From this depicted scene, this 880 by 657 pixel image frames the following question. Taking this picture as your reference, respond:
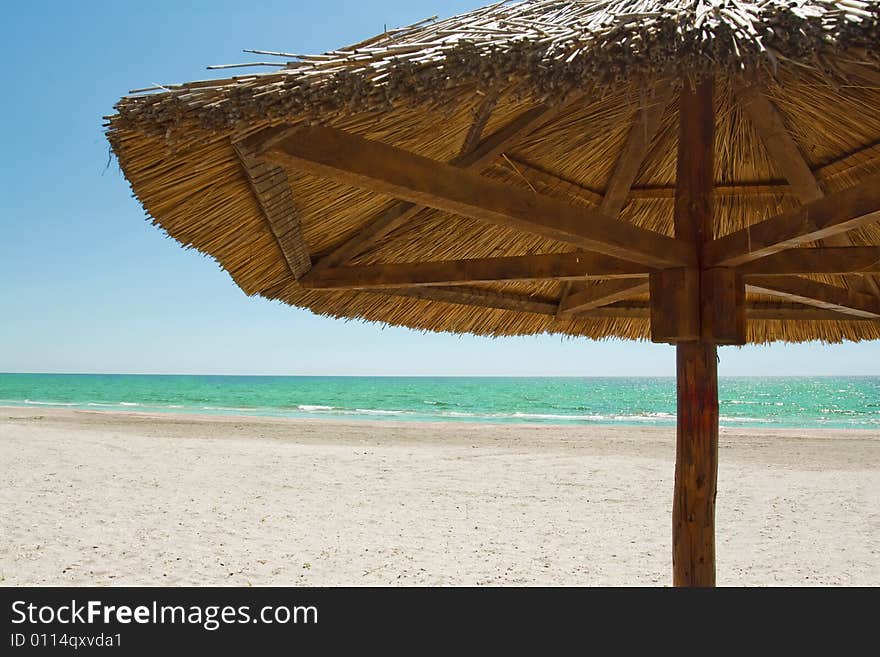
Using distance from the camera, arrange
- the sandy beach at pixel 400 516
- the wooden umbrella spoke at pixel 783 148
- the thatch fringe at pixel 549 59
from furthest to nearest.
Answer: the sandy beach at pixel 400 516
the wooden umbrella spoke at pixel 783 148
the thatch fringe at pixel 549 59

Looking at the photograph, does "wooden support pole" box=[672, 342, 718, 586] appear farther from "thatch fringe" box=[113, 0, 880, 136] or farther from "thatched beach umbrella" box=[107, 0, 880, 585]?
"thatch fringe" box=[113, 0, 880, 136]

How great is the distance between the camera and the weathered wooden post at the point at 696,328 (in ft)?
6.33

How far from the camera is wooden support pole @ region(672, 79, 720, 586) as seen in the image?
2.00 m

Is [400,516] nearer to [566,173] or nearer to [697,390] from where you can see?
[566,173]

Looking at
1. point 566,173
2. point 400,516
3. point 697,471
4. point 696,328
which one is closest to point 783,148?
point 696,328

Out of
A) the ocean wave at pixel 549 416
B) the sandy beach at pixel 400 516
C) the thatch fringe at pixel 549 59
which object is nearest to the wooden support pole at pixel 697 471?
the thatch fringe at pixel 549 59

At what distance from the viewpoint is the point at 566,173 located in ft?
9.18

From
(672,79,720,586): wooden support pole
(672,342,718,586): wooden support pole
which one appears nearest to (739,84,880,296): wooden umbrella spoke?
(672,79,720,586): wooden support pole

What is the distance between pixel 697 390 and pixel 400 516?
4.34 metres

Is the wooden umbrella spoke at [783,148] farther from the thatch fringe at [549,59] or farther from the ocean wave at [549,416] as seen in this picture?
the ocean wave at [549,416]

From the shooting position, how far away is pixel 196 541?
4875 mm

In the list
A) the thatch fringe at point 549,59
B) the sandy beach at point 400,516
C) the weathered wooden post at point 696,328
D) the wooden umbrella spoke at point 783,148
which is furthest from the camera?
the sandy beach at point 400,516

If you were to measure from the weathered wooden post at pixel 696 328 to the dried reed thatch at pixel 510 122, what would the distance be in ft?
0.54
